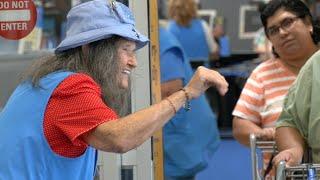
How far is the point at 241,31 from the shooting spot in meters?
15.1

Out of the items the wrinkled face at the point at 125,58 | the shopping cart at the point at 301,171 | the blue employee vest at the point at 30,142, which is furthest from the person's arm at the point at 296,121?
the blue employee vest at the point at 30,142

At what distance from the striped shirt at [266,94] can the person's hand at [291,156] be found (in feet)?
2.38

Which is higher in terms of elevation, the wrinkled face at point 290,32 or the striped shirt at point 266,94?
the wrinkled face at point 290,32

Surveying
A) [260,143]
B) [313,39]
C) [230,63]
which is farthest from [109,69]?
[230,63]

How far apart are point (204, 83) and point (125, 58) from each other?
0.28 m

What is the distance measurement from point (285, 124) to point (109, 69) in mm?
1102

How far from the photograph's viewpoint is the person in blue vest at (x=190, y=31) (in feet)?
27.9

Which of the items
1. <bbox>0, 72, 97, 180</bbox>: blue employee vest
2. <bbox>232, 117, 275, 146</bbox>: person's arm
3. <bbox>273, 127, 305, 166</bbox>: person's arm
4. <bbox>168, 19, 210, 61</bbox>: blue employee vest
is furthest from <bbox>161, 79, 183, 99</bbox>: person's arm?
<bbox>168, 19, 210, 61</bbox>: blue employee vest

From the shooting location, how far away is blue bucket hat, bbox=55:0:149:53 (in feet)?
8.23

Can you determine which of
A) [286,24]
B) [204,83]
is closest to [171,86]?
[286,24]

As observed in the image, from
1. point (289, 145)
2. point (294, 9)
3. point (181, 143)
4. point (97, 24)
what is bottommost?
point (181, 143)

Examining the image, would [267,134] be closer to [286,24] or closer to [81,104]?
[286,24]

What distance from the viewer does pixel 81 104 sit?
95.0 inches

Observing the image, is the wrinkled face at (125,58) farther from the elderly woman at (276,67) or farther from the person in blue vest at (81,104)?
the elderly woman at (276,67)
